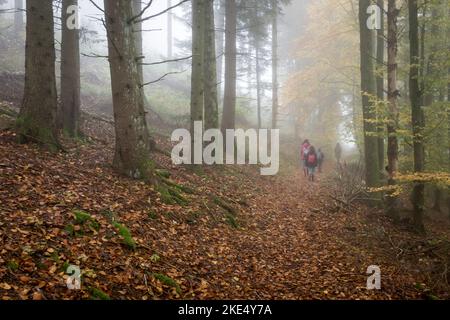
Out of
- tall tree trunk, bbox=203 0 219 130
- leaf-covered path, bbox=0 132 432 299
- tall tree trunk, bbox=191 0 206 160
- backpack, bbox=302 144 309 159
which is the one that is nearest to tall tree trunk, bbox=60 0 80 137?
leaf-covered path, bbox=0 132 432 299

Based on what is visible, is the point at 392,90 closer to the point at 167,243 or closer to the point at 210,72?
the point at 210,72

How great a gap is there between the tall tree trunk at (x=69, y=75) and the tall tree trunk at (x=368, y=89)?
939cm

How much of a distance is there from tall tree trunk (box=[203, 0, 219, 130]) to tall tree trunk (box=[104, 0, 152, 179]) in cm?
493

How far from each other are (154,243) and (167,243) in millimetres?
303

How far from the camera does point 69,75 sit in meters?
11.1

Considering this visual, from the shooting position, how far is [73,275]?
15.3ft

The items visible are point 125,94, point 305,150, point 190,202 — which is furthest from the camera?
point 305,150

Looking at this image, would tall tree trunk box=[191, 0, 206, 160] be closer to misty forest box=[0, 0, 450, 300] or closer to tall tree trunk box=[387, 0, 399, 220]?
misty forest box=[0, 0, 450, 300]

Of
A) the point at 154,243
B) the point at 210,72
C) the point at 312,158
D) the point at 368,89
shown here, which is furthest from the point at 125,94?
the point at 312,158
